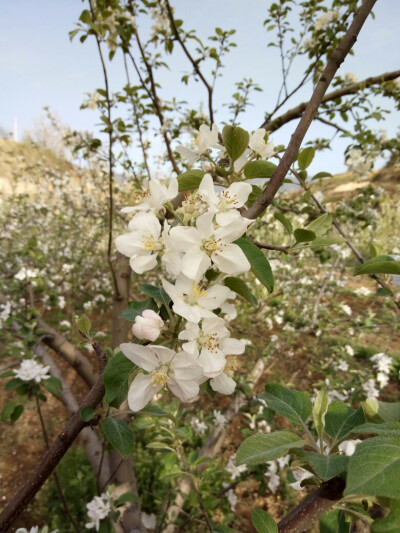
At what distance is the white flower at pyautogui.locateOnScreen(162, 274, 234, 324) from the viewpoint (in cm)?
56

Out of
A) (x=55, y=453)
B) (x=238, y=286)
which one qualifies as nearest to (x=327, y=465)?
(x=238, y=286)

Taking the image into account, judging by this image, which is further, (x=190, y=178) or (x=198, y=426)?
(x=198, y=426)

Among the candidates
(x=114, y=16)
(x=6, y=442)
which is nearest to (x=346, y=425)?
(x=114, y=16)

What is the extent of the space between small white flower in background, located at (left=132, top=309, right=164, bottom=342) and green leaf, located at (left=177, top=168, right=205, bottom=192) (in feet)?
0.99

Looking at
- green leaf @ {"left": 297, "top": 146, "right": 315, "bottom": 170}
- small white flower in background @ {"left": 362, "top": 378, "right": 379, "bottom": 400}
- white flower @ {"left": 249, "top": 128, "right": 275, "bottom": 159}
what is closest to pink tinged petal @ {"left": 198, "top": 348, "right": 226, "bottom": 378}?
white flower @ {"left": 249, "top": 128, "right": 275, "bottom": 159}

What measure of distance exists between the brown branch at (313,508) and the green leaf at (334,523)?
66 mm

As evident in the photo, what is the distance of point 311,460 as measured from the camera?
448 millimetres

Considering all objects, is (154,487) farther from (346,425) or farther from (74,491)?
(346,425)

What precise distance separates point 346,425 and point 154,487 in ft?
10.4

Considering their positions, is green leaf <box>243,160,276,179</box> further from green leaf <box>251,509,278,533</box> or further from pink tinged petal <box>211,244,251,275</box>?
green leaf <box>251,509,278,533</box>

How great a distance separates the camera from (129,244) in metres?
0.65

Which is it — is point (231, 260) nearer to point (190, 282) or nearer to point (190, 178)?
point (190, 282)

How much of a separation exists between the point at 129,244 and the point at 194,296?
0.18 metres

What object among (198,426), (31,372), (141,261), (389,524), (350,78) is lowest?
(198,426)
